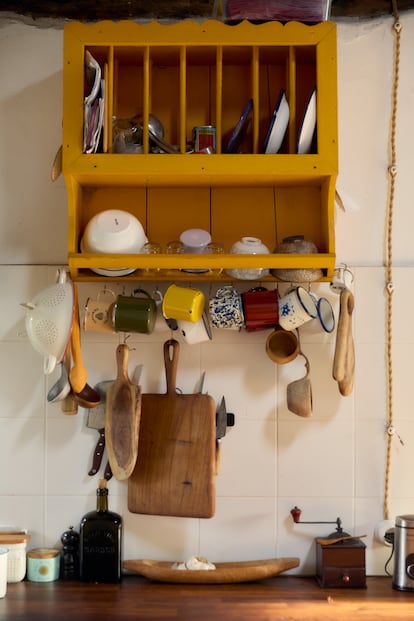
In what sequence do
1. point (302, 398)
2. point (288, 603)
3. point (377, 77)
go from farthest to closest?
1. point (377, 77)
2. point (302, 398)
3. point (288, 603)

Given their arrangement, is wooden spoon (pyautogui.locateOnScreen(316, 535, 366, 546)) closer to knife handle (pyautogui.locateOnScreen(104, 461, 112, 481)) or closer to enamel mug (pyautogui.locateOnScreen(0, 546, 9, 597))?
knife handle (pyautogui.locateOnScreen(104, 461, 112, 481))

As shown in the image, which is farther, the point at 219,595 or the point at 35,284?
the point at 35,284

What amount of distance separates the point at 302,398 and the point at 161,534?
21.8 inches

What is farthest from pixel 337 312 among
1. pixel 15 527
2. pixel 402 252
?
pixel 15 527

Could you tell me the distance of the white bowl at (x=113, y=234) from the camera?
212 centimetres

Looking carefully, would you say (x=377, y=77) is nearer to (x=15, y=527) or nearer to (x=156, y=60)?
(x=156, y=60)

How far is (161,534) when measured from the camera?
2.30 m

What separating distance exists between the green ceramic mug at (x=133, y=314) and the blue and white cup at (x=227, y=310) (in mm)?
170

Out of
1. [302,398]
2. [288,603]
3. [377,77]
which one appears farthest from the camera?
[377,77]

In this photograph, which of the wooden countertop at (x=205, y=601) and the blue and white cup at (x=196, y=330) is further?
the blue and white cup at (x=196, y=330)

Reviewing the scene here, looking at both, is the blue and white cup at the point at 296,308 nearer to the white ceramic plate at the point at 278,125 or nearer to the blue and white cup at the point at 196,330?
the blue and white cup at the point at 196,330

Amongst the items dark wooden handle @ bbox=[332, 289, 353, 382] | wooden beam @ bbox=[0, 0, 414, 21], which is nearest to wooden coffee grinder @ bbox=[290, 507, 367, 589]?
dark wooden handle @ bbox=[332, 289, 353, 382]

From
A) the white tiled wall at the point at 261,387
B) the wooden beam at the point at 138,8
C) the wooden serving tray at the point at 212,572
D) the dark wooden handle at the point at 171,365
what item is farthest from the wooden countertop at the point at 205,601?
the wooden beam at the point at 138,8

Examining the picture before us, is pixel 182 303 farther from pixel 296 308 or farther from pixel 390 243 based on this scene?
pixel 390 243
